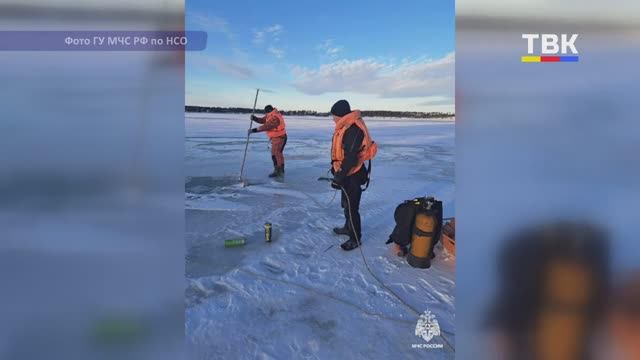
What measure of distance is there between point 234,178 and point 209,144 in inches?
22.2

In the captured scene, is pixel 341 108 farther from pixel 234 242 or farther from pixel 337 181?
pixel 234 242

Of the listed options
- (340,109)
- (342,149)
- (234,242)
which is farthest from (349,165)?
(234,242)

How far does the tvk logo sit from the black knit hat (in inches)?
31.3

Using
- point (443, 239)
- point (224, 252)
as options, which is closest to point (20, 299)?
point (224, 252)

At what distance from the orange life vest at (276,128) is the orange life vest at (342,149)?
285 mm

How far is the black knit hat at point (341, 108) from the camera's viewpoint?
175 centimetres

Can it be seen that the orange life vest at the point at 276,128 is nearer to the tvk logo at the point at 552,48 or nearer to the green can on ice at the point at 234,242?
the green can on ice at the point at 234,242

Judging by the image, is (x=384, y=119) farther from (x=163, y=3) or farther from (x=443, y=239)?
(x=163, y=3)

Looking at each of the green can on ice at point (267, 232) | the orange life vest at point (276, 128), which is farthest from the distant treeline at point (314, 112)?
the green can on ice at point (267, 232)

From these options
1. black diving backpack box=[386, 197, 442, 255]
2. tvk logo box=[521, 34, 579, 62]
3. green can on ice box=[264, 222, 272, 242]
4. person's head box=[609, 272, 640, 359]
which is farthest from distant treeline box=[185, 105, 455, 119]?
person's head box=[609, 272, 640, 359]

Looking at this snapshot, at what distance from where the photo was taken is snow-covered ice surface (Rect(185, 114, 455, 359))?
1.57 meters

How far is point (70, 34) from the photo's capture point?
1.41m

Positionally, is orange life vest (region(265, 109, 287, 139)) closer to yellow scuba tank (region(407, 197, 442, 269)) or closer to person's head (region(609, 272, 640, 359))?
yellow scuba tank (region(407, 197, 442, 269))

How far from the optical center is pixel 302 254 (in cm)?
205
